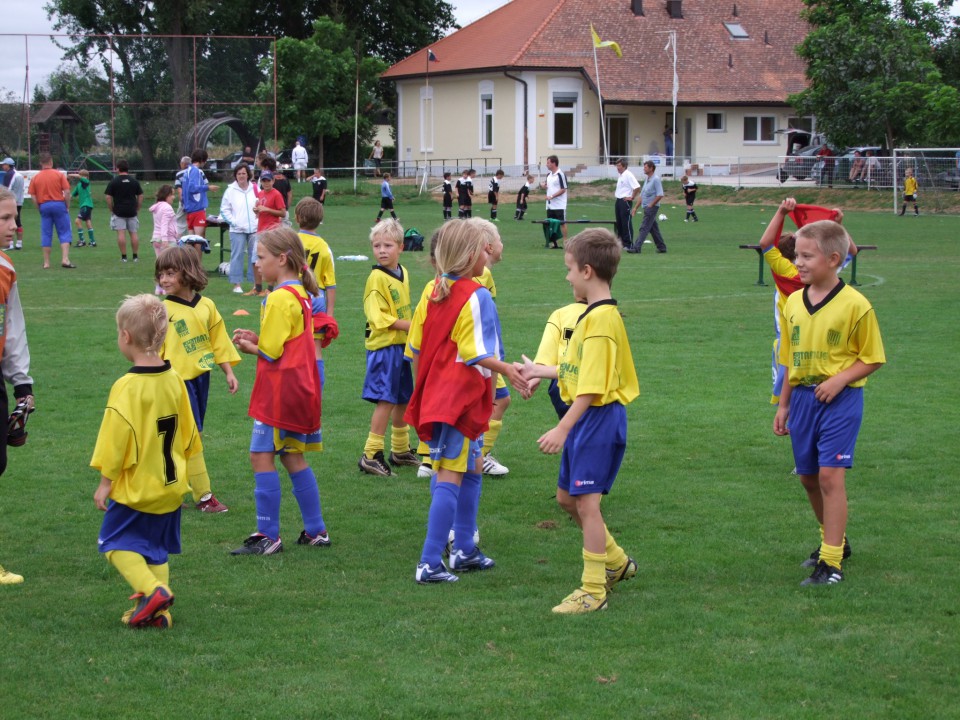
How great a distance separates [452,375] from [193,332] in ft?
6.74

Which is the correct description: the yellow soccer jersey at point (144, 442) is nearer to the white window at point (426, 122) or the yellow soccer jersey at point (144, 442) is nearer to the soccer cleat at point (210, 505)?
the soccer cleat at point (210, 505)

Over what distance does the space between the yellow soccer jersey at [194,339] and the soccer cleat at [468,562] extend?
6.40 feet

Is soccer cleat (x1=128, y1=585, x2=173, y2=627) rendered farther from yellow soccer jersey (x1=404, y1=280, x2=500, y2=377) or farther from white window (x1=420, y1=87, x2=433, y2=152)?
white window (x1=420, y1=87, x2=433, y2=152)

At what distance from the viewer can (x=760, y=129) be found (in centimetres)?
5709

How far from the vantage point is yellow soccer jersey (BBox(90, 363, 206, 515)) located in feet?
16.0

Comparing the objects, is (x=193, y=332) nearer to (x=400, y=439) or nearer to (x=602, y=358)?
(x=400, y=439)

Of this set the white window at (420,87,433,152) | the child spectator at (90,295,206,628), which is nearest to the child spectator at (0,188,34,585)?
the child spectator at (90,295,206,628)

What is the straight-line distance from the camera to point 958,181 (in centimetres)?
3656

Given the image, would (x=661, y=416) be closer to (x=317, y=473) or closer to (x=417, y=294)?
(x=317, y=473)

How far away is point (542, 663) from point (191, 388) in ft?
10.9

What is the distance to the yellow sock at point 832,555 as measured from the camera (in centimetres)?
548

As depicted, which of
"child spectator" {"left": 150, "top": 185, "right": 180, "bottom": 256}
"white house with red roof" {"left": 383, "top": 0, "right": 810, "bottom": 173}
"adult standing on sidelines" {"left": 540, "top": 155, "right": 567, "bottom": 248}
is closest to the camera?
"child spectator" {"left": 150, "top": 185, "right": 180, "bottom": 256}

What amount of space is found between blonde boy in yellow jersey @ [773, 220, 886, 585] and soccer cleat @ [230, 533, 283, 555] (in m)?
2.77

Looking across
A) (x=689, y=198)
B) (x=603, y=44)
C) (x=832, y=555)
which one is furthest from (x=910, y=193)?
(x=832, y=555)
